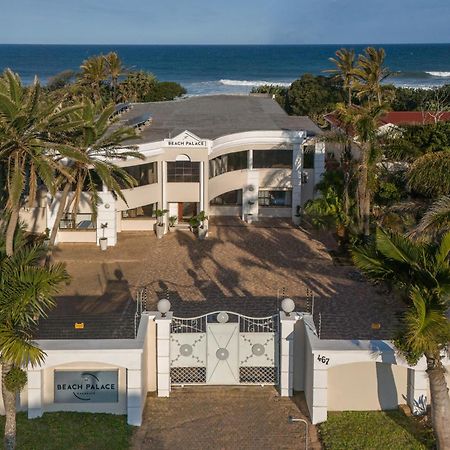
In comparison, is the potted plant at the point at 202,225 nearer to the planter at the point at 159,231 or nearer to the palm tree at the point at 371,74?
the planter at the point at 159,231

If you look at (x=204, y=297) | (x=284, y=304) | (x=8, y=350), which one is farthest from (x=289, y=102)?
(x=8, y=350)

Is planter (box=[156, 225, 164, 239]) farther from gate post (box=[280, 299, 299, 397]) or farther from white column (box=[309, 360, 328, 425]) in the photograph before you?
white column (box=[309, 360, 328, 425])

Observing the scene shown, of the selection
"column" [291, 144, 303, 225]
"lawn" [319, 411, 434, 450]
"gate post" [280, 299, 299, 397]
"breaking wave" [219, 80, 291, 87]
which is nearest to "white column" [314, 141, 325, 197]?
"column" [291, 144, 303, 225]

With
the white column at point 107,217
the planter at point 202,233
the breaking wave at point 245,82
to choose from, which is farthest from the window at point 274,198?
the breaking wave at point 245,82

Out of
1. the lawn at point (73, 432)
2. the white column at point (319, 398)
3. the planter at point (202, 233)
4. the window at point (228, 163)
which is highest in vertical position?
the window at point (228, 163)

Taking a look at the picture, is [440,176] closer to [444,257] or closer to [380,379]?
[380,379]

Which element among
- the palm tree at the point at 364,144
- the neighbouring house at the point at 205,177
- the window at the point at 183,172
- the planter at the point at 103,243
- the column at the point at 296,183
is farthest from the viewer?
the column at the point at 296,183
